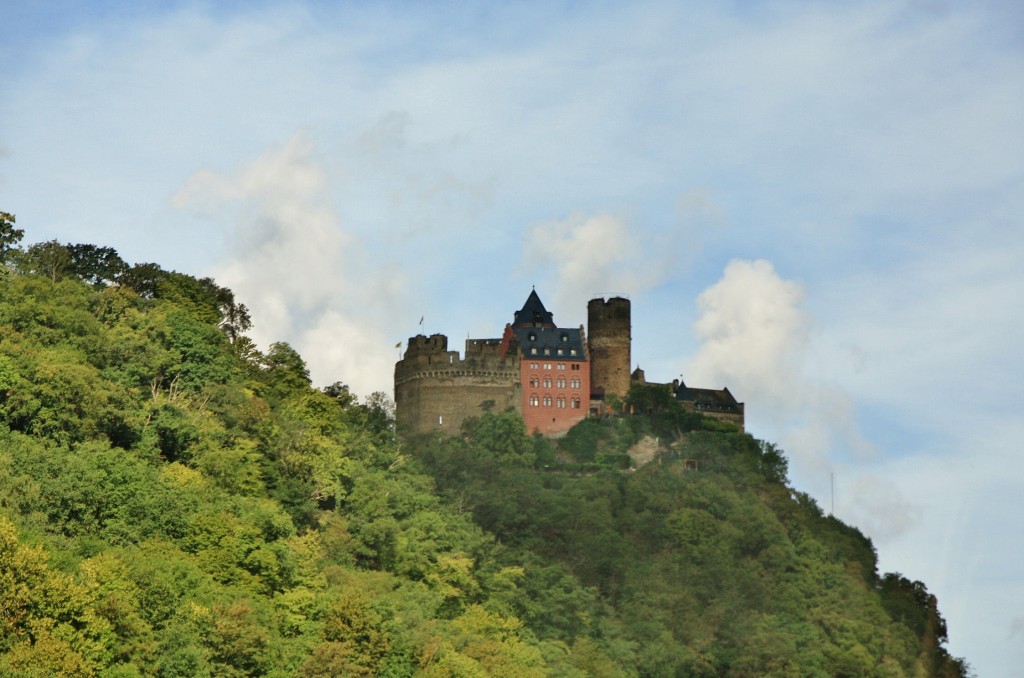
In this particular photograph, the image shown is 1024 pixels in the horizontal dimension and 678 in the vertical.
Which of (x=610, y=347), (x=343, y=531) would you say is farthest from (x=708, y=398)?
(x=343, y=531)

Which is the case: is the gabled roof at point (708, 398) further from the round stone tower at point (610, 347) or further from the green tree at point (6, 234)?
the green tree at point (6, 234)

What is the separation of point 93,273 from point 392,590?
27.1 metres

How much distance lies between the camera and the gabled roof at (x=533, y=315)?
15512 centimetres

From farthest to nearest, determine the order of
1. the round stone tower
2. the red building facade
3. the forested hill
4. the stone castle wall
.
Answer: the round stone tower, the red building facade, the stone castle wall, the forested hill

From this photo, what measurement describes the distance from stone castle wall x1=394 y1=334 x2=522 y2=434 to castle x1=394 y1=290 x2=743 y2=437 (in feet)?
0.24

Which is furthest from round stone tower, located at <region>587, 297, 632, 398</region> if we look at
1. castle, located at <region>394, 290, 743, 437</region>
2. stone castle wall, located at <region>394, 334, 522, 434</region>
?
stone castle wall, located at <region>394, 334, 522, 434</region>

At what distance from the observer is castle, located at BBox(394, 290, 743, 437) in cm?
14725

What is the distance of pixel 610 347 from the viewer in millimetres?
152500

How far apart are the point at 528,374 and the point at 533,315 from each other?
7.59 m

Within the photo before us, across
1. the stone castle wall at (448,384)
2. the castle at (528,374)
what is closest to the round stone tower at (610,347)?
the castle at (528,374)

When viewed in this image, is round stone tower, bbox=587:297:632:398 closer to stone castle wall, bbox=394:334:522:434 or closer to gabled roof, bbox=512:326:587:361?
gabled roof, bbox=512:326:587:361

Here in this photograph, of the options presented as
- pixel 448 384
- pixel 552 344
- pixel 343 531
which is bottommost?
pixel 343 531

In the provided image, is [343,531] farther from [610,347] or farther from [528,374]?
[610,347]

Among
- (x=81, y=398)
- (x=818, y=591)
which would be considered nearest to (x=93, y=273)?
(x=81, y=398)
